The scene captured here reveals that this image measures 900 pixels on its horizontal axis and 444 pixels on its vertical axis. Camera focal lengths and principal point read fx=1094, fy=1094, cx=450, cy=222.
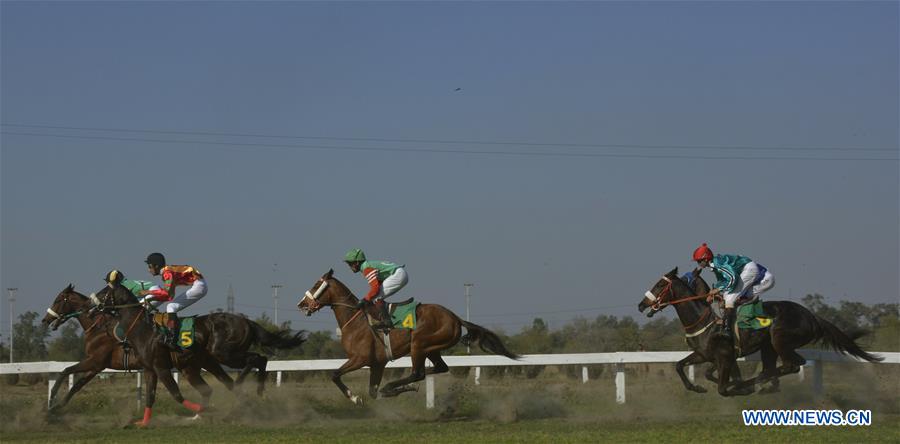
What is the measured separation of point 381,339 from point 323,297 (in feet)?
3.57

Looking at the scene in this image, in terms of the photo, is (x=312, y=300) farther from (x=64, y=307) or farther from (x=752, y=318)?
(x=752, y=318)

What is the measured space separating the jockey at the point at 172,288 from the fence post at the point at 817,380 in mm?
8792

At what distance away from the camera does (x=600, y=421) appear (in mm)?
13750

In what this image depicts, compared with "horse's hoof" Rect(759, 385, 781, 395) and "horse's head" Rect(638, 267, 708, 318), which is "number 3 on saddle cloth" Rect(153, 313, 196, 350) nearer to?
"horse's head" Rect(638, 267, 708, 318)

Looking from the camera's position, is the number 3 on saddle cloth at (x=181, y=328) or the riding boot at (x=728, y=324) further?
the number 3 on saddle cloth at (x=181, y=328)

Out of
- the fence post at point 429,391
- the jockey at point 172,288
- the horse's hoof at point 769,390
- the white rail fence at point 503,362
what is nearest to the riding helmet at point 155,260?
the jockey at point 172,288

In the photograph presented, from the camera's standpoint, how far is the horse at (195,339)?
14.9m

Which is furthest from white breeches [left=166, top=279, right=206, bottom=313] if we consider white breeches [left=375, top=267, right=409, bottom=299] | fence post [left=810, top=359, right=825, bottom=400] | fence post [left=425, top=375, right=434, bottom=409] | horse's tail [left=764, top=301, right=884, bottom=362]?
fence post [left=810, top=359, right=825, bottom=400]

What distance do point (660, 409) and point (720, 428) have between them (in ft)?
9.72

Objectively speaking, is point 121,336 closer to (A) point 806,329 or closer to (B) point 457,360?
(B) point 457,360

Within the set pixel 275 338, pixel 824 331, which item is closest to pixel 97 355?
pixel 275 338

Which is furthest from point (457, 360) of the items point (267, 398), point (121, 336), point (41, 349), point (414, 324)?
point (41, 349)

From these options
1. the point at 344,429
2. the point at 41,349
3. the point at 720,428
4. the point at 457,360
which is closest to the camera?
the point at 720,428

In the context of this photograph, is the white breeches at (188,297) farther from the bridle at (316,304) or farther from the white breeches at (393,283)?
the white breeches at (393,283)
